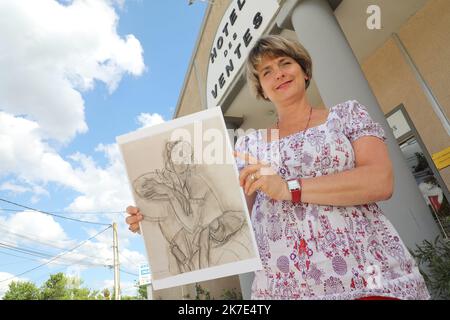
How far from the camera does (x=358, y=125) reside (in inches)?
35.1

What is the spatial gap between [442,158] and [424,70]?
1.24 meters

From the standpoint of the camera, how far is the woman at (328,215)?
773 mm

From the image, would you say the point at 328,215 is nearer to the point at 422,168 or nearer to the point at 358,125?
the point at 358,125

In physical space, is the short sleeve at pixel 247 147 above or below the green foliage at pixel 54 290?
below

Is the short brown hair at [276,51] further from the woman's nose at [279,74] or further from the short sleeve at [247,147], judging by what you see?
the short sleeve at [247,147]

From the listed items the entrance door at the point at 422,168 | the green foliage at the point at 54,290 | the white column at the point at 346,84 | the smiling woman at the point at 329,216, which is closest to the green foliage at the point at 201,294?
the entrance door at the point at 422,168

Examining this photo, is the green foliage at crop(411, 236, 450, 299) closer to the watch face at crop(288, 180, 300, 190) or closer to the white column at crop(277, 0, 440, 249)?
the white column at crop(277, 0, 440, 249)

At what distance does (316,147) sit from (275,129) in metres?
0.21

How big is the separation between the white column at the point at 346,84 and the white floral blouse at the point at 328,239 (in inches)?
69.1

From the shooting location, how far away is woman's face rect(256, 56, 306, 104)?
1.04m

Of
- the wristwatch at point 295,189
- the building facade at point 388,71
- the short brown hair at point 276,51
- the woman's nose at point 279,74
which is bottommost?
the wristwatch at point 295,189

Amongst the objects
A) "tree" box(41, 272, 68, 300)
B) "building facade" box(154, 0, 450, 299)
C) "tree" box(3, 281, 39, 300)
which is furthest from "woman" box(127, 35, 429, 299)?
"tree" box(41, 272, 68, 300)
